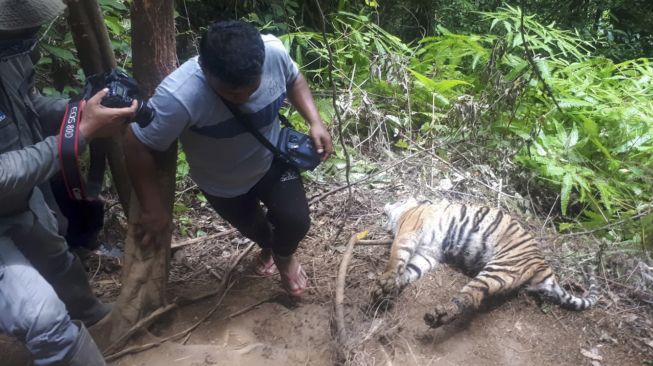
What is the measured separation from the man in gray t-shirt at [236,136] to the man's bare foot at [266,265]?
0.89ft

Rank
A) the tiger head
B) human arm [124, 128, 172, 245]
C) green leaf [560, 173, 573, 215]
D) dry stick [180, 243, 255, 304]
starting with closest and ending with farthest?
human arm [124, 128, 172, 245]
dry stick [180, 243, 255, 304]
the tiger head
green leaf [560, 173, 573, 215]

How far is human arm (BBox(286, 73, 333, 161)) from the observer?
9.64 ft

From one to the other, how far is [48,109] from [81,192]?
0.57 m

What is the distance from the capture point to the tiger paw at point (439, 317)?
2936 mm

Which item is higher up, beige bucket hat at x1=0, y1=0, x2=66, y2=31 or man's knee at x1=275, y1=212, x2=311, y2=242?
beige bucket hat at x1=0, y1=0, x2=66, y2=31

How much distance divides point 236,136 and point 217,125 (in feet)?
0.44

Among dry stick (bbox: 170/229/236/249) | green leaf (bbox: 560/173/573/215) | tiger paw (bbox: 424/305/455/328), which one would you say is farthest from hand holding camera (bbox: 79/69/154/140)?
green leaf (bbox: 560/173/573/215)

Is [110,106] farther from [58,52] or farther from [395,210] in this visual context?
[395,210]

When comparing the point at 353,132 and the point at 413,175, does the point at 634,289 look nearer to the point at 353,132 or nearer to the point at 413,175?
the point at 413,175

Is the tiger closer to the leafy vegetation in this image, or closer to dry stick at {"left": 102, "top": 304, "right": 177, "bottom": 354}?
the leafy vegetation

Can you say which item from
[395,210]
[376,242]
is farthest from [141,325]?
[395,210]

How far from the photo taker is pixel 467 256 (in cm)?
367

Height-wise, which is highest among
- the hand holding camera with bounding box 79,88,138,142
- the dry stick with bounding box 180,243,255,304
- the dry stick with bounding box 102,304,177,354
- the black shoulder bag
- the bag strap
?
the hand holding camera with bounding box 79,88,138,142

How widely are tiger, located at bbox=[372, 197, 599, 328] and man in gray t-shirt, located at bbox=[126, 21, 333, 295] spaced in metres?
0.74
